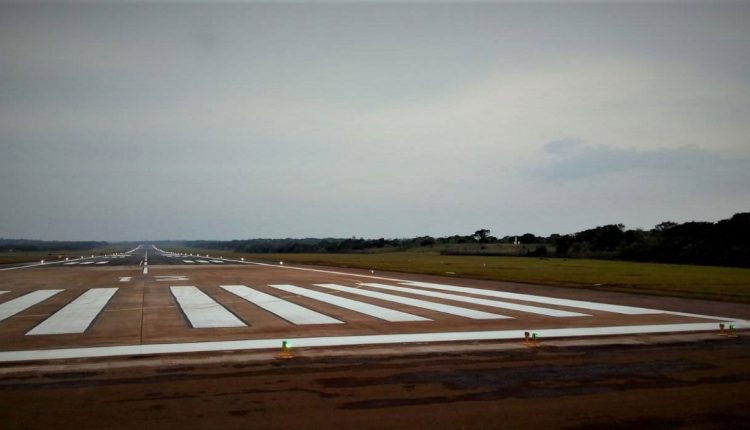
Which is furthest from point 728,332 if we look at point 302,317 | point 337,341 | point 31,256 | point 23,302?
point 31,256

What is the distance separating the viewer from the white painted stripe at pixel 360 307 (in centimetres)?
1420

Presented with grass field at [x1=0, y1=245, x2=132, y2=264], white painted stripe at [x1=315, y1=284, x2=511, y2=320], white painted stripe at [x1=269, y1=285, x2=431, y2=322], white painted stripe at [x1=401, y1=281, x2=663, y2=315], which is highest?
white painted stripe at [x1=401, y1=281, x2=663, y2=315]

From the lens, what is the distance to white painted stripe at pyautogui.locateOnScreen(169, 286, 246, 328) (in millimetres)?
13078

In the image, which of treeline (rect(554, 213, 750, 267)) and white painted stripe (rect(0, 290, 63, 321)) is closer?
white painted stripe (rect(0, 290, 63, 321))

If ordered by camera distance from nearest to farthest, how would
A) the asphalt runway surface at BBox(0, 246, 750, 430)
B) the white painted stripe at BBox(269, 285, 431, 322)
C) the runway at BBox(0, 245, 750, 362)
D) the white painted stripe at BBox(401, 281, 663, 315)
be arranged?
1. the asphalt runway surface at BBox(0, 246, 750, 430)
2. the runway at BBox(0, 245, 750, 362)
3. the white painted stripe at BBox(269, 285, 431, 322)
4. the white painted stripe at BBox(401, 281, 663, 315)

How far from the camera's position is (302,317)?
14133 mm

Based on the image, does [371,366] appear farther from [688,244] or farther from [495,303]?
[688,244]

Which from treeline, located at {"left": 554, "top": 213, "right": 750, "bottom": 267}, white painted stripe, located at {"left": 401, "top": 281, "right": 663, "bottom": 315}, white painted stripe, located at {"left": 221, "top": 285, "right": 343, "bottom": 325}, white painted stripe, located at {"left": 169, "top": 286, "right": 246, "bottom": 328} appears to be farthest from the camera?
treeline, located at {"left": 554, "top": 213, "right": 750, "bottom": 267}

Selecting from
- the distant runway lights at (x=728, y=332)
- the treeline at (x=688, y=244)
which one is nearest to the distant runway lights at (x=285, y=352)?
the distant runway lights at (x=728, y=332)

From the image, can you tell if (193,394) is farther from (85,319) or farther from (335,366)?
(85,319)

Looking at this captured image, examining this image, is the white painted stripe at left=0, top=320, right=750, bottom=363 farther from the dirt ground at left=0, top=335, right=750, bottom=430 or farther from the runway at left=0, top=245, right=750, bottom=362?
the dirt ground at left=0, top=335, right=750, bottom=430

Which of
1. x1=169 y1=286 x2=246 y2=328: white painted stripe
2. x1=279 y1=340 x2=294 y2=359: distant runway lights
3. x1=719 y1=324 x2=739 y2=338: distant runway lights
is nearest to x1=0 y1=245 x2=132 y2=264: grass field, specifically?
x1=169 y1=286 x2=246 y2=328: white painted stripe

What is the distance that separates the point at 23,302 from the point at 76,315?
4.78 m

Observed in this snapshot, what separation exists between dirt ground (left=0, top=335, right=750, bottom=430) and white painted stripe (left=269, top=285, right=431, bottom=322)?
4437 millimetres
